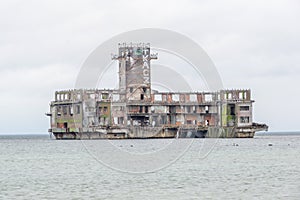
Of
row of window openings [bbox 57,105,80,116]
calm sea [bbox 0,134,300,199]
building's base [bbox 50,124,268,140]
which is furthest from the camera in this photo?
row of window openings [bbox 57,105,80,116]

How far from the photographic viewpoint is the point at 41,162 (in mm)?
79375

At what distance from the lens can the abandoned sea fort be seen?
140m

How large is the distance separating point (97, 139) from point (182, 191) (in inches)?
3688

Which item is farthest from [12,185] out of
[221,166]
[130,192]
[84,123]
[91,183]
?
[84,123]

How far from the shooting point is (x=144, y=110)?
14175 centimetres

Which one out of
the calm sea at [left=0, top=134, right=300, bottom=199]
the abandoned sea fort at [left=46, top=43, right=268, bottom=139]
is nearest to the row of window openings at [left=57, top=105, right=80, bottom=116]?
the abandoned sea fort at [left=46, top=43, right=268, bottom=139]

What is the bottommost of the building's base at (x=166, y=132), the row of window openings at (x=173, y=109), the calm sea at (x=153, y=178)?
the calm sea at (x=153, y=178)

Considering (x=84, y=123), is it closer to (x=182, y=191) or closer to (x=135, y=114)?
(x=135, y=114)

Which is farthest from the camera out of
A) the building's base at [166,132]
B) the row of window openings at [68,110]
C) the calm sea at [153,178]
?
the row of window openings at [68,110]

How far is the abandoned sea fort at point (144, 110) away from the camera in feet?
459

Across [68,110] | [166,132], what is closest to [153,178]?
[166,132]

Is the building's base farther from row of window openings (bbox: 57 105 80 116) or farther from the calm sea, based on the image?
the calm sea

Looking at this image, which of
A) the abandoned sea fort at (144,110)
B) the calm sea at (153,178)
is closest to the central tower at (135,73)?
the abandoned sea fort at (144,110)

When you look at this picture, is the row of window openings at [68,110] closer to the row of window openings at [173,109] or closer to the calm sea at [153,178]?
the row of window openings at [173,109]
